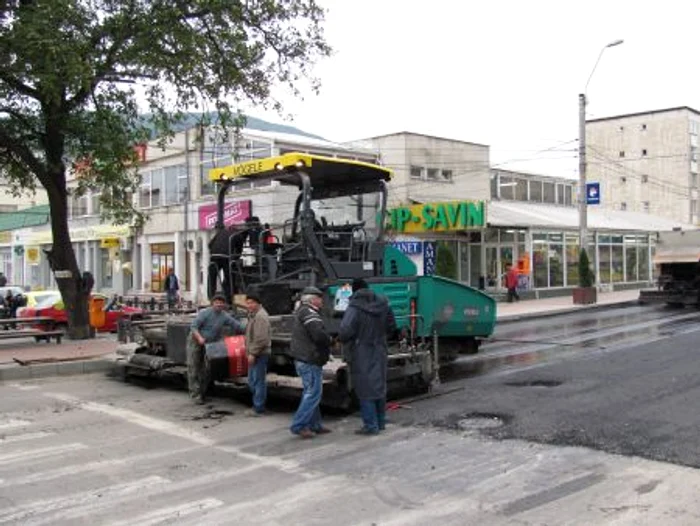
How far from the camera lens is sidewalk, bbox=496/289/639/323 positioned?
23.3 metres

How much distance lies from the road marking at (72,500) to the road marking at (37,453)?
57.4 inches

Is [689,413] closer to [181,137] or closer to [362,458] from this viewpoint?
[362,458]

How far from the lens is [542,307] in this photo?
86.3 ft

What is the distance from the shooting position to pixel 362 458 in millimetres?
7098

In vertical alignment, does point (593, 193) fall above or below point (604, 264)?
above

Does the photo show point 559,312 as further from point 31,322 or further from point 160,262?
point 160,262

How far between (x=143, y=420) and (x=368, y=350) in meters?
2.98

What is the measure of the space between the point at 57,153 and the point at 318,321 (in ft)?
35.3

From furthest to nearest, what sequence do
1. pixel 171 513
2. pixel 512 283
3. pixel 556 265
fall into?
pixel 556 265 < pixel 512 283 < pixel 171 513

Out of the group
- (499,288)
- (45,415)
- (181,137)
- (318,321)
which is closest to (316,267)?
(318,321)

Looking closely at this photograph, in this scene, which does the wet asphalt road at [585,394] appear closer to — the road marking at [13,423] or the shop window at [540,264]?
the road marking at [13,423]

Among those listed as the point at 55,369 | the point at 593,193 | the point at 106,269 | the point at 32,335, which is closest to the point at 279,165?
the point at 55,369

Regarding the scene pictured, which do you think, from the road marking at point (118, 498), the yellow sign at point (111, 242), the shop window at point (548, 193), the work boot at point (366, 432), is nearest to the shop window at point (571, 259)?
the shop window at point (548, 193)

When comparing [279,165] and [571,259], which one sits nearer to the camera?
[279,165]
